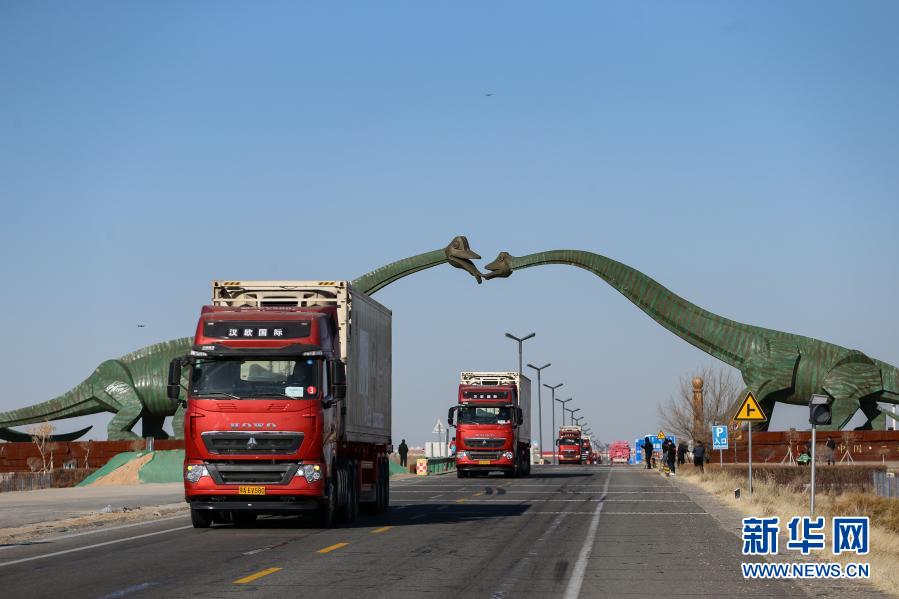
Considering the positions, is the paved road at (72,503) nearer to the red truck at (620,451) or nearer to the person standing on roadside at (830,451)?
the person standing on roadside at (830,451)

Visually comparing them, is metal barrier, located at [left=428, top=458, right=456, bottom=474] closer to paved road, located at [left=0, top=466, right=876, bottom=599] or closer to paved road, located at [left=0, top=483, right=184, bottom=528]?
paved road, located at [left=0, top=483, right=184, bottom=528]

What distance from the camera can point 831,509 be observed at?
36219mm

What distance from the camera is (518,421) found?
5469cm

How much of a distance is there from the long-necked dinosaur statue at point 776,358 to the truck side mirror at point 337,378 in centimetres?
4515

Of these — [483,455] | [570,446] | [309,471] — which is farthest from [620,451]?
[309,471]

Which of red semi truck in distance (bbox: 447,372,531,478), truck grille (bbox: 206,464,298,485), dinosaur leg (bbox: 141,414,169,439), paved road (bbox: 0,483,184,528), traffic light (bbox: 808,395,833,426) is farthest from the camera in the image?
dinosaur leg (bbox: 141,414,169,439)

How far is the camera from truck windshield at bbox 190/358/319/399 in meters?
21.8

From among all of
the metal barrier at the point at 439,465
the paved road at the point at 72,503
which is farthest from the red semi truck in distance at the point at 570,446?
the paved road at the point at 72,503

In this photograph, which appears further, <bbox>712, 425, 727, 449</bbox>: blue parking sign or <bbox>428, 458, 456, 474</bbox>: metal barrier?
<bbox>428, 458, 456, 474</bbox>: metal barrier

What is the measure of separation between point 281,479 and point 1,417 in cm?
6123

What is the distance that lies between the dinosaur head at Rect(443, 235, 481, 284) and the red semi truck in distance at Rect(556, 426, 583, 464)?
37.6 m

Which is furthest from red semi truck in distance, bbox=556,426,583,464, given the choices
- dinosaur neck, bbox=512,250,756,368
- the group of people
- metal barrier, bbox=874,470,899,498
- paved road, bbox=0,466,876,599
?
paved road, bbox=0,466,876,599

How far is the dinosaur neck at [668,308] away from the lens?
65.5 metres

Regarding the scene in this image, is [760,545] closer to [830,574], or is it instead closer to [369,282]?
[830,574]
